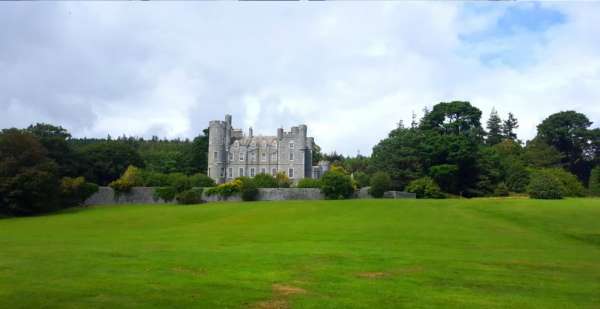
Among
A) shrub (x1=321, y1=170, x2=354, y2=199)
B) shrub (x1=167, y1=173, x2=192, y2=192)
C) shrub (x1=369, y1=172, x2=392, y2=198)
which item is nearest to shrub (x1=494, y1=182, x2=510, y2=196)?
shrub (x1=369, y1=172, x2=392, y2=198)

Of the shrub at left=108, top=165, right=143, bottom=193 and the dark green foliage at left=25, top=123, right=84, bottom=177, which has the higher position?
the dark green foliage at left=25, top=123, right=84, bottom=177

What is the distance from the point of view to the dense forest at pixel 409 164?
50250mm

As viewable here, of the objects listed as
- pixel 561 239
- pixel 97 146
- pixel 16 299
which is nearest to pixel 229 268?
pixel 16 299

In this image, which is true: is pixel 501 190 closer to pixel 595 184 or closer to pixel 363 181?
pixel 595 184

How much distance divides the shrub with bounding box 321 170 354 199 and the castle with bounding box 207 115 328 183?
19.4m

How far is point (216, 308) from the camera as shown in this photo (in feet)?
40.8

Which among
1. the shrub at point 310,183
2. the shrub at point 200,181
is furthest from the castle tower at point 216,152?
the shrub at point 310,183

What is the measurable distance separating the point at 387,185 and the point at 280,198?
11.8 m

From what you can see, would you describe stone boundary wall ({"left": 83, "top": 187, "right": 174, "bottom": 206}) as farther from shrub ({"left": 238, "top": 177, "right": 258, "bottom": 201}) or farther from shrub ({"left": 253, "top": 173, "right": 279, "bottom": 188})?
shrub ({"left": 253, "top": 173, "right": 279, "bottom": 188})

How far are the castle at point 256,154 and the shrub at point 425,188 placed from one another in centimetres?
2201

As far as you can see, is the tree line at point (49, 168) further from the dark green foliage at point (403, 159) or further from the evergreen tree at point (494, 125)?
the evergreen tree at point (494, 125)

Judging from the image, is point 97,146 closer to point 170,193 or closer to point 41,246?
point 170,193

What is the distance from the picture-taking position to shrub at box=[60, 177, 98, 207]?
181 ft

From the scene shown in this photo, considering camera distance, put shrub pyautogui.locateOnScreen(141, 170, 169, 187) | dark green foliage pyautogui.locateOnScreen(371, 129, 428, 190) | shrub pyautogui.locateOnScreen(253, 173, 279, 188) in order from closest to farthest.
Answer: shrub pyautogui.locateOnScreen(253, 173, 279, 188) → shrub pyautogui.locateOnScreen(141, 170, 169, 187) → dark green foliage pyautogui.locateOnScreen(371, 129, 428, 190)
